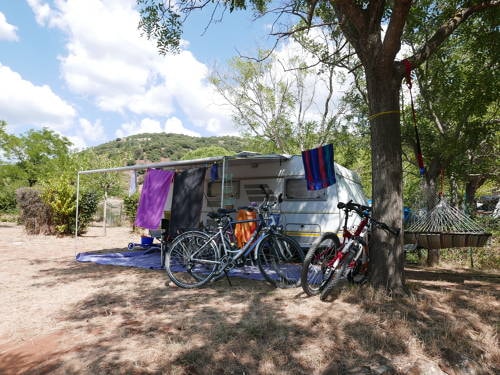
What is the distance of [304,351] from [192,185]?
15.0 ft

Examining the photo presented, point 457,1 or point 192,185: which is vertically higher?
point 457,1

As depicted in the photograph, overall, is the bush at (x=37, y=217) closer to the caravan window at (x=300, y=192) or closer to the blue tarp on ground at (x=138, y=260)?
the blue tarp on ground at (x=138, y=260)

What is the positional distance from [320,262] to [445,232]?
6.24ft

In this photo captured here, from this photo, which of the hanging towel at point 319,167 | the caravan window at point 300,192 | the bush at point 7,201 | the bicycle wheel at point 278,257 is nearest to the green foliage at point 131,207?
the bush at point 7,201

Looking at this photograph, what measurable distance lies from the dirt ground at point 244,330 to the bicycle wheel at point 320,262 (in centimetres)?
20

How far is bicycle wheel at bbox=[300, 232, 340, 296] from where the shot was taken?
436 cm

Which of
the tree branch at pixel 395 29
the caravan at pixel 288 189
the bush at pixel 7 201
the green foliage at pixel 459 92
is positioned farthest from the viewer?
the bush at pixel 7 201

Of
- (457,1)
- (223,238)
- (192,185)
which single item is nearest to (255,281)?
(223,238)

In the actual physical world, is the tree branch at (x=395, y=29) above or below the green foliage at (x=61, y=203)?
above

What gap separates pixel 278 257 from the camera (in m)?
5.03

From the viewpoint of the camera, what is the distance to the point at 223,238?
5020mm

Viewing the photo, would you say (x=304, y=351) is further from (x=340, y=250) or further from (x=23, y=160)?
(x=23, y=160)

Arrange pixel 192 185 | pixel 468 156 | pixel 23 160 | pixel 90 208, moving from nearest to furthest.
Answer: pixel 192 185
pixel 468 156
pixel 90 208
pixel 23 160

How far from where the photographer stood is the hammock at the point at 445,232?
16.1ft
